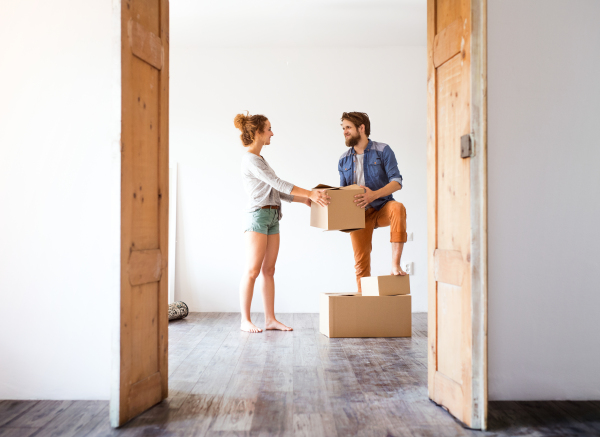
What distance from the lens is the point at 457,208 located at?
1.87 m

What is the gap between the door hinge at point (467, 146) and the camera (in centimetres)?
176

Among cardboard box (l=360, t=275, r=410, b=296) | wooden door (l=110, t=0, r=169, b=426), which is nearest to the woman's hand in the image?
cardboard box (l=360, t=275, r=410, b=296)

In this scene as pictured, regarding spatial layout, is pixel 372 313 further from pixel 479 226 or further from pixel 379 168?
pixel 479 226

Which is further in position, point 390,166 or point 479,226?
point 390,166

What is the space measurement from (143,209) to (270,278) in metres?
1.92

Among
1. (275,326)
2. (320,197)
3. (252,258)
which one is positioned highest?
(320,197)

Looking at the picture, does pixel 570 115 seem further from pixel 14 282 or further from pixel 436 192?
pixel 14 282

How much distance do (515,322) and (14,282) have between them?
211cm

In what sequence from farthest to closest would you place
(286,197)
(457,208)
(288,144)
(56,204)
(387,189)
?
(288,144)
(286,197)
(387,189)
(56,204)
(457,208)

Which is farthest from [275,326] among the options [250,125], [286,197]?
[250,125]

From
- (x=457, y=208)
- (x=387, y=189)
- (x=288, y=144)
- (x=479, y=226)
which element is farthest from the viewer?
(x=288, y=144)

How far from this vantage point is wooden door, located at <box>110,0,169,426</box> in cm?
183

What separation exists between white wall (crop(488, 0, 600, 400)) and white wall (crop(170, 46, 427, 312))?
270 cm

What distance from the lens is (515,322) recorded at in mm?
2051
